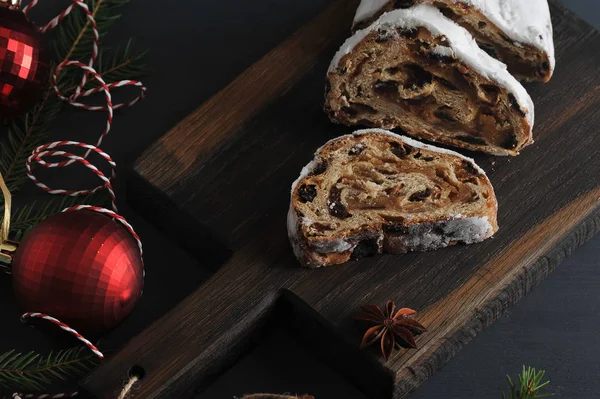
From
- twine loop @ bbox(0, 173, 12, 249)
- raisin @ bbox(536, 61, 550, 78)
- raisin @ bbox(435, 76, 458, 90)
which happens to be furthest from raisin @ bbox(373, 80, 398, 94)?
twine loop @ bbox(0, 173, 12, 249)

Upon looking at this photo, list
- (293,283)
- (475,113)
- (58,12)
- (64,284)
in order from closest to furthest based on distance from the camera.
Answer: (64,284), (293,283), (475,113), (58,12)

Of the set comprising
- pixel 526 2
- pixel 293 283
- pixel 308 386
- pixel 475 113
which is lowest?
pixel 308 386

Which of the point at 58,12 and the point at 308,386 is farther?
the point at 58,12

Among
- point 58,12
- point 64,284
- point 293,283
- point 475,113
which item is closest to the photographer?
point 64,284

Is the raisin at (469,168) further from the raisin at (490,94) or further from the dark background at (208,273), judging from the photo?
the dark background at (208,273)

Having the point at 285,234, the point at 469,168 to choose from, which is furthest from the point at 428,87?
the point at 285,234

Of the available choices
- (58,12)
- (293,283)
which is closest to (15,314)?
(293,283)

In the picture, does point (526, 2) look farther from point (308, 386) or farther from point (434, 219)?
point (308, 386)

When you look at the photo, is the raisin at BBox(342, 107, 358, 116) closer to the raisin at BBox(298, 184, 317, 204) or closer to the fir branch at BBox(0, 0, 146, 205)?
the raisin at BBox(298, 184, 317, 204)
